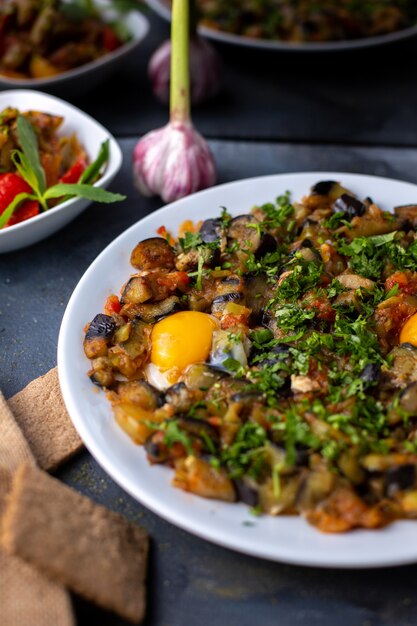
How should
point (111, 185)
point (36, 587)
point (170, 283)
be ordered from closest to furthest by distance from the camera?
1. point (36, 587)
2. point (170, 283)
3. point (111, 185)

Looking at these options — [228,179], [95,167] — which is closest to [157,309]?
[95,167]

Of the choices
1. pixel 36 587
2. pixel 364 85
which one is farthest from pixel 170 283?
pixel 364 85

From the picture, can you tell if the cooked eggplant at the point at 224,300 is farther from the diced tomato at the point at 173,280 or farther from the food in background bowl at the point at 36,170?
the food in background bowl at the point at 36,170

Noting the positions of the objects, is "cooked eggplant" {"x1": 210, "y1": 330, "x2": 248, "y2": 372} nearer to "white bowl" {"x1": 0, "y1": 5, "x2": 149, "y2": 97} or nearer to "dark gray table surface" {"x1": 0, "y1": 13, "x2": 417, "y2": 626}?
"dark gray table surface" {"x1": 0, "y1": 13, "x2": 417, "y2": 626}

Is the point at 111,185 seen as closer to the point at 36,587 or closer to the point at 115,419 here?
the point at 115,419

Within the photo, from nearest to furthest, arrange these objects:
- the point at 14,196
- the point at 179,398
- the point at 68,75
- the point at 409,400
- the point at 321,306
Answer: the point at 409,400, the point at 179,398, the point at 321,306, the point at 14,196, the point at 68,75

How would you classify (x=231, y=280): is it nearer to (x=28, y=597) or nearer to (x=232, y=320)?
(x=232, y=320)
